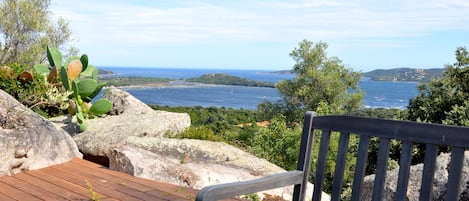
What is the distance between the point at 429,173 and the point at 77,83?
17.0 ft

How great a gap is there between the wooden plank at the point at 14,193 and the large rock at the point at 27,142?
0.36 metres

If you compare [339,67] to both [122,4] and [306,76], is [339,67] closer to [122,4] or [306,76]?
[306,76]

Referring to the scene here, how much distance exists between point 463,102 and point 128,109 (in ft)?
27.1

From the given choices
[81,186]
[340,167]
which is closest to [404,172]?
[340,167]

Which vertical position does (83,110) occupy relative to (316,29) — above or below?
below

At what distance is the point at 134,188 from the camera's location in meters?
3.89

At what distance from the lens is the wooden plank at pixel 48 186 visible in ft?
11.8

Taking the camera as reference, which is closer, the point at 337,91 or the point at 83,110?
the point at 83,110

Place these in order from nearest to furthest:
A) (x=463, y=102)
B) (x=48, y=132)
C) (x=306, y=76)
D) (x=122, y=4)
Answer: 1. (x=48, y=132)
2. (x=463, y=102)
3. (x=122, y=4)
4. (x=306, y=76)

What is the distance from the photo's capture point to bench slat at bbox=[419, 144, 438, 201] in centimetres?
182

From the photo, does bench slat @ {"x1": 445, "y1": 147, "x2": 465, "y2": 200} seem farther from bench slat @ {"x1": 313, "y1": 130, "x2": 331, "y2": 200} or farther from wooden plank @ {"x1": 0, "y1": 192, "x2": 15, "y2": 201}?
wooden plank @ {"x1": 0, "y1": 192, "x2": 15, "y2": 201}

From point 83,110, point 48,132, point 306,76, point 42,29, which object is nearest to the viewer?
point 48,132

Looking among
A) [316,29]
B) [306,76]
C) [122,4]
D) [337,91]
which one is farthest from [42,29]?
[316,29]

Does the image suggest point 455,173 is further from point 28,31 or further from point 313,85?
point 313,85
